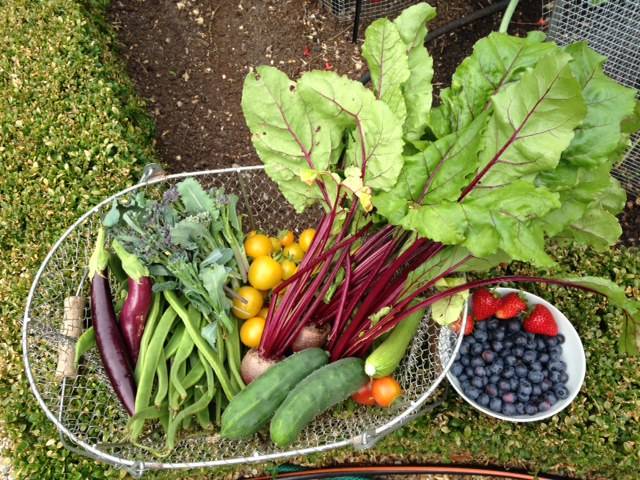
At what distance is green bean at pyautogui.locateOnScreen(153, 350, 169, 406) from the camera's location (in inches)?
75.8

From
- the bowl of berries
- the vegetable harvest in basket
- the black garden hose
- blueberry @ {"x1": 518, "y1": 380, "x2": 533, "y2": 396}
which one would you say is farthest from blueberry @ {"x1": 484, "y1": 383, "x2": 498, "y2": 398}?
the black garden hose

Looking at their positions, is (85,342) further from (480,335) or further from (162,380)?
(480,335)

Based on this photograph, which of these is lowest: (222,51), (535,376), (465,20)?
(535,376)

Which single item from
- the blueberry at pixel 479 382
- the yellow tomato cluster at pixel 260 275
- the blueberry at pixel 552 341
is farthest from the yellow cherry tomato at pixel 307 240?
the blueberry at pixel 552 341

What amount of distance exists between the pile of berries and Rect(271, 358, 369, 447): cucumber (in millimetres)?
729

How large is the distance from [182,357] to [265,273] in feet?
1.39

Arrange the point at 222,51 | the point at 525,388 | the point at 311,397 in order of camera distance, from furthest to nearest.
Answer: the point at 222,51 → the point at 525,388 → the point at 311,397

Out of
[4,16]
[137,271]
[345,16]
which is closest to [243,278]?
[137,271]

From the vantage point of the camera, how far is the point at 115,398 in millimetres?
2148

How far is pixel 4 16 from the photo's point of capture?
347 cm

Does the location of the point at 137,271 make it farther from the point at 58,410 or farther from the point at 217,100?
the point at 217,100

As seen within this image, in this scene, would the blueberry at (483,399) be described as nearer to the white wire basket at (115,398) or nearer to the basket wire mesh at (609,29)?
the white wire basket at (115,398)

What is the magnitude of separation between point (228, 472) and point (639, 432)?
6.27 ft

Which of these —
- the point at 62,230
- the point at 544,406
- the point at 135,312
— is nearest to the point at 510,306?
the point at 544,406
